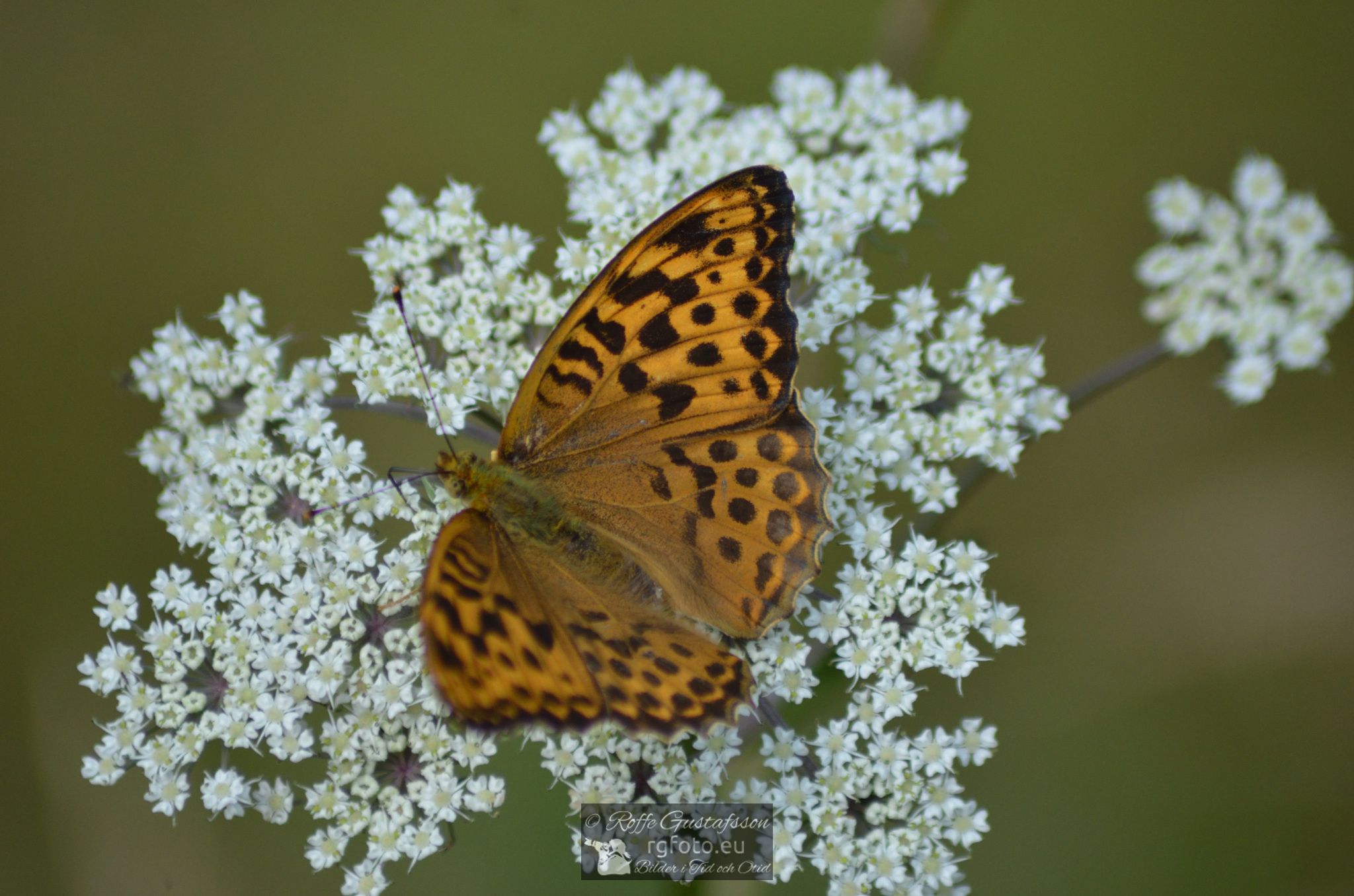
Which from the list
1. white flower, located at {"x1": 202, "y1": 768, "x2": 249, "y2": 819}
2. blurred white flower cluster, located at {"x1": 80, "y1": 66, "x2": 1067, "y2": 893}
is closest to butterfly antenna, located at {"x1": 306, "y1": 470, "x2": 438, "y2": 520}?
blurred white flower cluster, located at {"x1": 80, "y1": 66, "x2": 1067, "y2": 893}

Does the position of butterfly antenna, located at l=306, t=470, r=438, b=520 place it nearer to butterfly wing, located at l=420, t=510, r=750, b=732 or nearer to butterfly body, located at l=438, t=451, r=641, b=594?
butterfly body, located at l=438, t=451, r=641, b=594

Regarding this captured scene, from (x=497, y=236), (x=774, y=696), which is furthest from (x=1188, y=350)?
(x=497, y=236)

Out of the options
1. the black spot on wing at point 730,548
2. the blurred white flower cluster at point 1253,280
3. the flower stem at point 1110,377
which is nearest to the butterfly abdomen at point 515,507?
the black spot on wing at point 730,548

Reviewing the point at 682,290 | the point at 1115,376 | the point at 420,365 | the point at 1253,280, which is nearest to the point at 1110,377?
the point at 1115,376

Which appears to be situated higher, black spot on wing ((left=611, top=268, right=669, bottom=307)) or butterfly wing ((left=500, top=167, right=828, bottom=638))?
black spot on wing ((left=611, top=268, right=669, bottom=307))

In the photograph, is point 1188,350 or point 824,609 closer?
point 824,609

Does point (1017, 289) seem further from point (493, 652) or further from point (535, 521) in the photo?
point (493, 652)

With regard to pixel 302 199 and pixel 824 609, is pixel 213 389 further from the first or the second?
pixel 824 609
